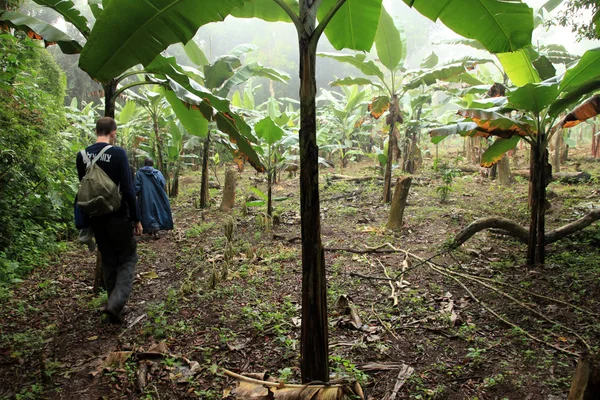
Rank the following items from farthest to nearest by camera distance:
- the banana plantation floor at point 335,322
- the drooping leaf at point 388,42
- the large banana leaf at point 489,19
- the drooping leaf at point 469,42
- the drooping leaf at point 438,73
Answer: the drooping leaf at point 469,42 → the drooping leaf at point 438,73 → the drooping leaf at point 388,42 → the large banana leaf at point 489,19 → the banana plantation floor at point 335,322

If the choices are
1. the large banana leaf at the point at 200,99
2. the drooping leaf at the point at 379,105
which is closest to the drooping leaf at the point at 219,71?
the drooping leaf at the point at 379,105

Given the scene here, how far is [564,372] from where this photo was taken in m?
2.54

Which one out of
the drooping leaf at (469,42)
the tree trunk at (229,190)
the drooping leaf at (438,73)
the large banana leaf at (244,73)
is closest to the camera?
the drooping leaf at (438,73)

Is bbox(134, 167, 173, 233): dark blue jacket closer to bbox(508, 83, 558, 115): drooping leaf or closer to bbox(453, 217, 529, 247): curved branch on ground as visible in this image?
bbox(453, 217, 529, 247): curved branch on ground

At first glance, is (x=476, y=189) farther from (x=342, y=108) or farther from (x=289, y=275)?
(x=289, y=275)

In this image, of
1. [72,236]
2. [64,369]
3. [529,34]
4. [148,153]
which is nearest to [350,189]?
[148,153]

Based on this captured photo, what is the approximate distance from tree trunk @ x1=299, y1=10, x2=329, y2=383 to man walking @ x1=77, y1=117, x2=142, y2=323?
2092 mm

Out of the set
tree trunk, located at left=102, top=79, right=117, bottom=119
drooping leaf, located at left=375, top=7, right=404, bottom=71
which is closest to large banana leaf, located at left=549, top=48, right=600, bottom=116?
drooping leaf, located at left=375, top=7, right=404, bottom=71

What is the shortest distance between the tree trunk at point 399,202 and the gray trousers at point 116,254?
14.6ft

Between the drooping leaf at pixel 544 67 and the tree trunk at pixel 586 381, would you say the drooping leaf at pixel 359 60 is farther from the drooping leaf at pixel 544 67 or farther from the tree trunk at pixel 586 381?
the tree trunk at pixel 586 381

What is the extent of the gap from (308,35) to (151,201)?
5190mm

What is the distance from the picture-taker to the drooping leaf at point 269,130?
267 inches

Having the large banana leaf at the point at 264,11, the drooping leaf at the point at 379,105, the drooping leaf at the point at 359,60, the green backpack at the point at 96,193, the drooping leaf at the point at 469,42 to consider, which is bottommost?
the green backpack at the point at 96,193

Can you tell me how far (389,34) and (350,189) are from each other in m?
4.81
